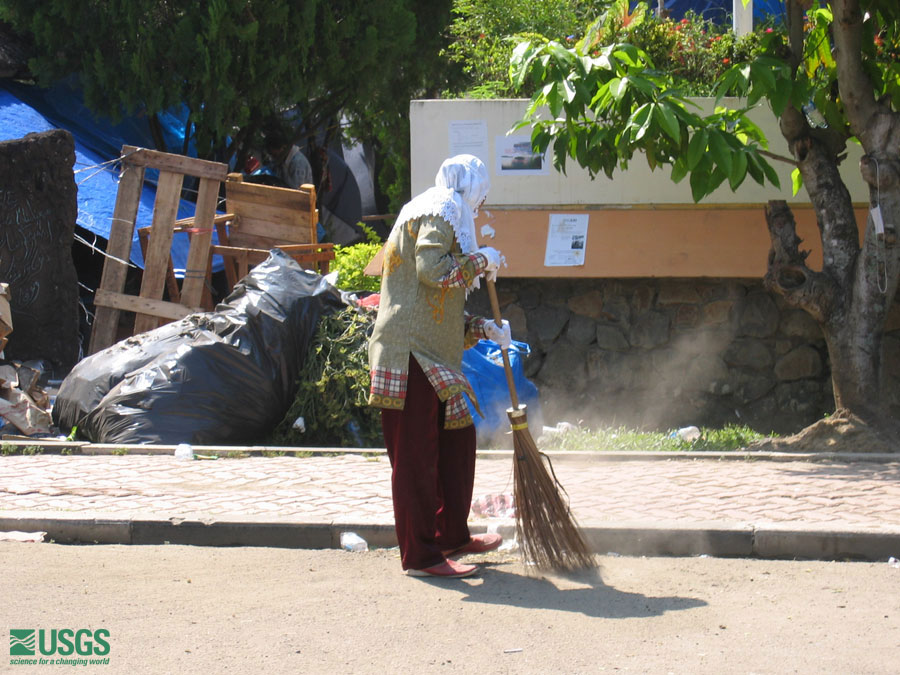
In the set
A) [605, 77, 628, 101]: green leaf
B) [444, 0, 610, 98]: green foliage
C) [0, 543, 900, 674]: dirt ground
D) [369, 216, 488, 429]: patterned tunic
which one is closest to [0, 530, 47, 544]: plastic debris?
[0, 543, 900, 674]: dirt ground

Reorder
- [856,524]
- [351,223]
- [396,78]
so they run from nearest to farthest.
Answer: [856,524] → [396,78] → [351,223]

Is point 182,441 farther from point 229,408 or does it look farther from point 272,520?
point 272,520

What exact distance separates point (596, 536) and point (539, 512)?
641mm

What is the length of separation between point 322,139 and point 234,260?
6.76 meters

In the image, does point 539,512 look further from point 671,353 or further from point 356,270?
point 356,270

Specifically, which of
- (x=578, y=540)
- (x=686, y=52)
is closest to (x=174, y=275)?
(x=686, y=52)

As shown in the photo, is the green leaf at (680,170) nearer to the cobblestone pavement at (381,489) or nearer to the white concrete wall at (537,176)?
the white concrete wall at (537,176)

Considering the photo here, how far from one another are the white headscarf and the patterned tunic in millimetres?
32

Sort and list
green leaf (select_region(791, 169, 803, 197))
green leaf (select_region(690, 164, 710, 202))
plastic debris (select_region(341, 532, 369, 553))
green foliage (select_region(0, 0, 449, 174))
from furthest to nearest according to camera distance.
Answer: green foliage (select_region(0, 0, 449, 174)) → green leaf (select_region(791, 169, 803, 197)) → green leaf (select_region(690, 164, 710, 202)) → plastic debris (select_region(341, 532, 369, 553))

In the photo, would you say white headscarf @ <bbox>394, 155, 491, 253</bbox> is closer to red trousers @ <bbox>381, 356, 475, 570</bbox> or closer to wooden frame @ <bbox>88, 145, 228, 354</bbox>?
red trousers @ <bbox>381, 356, 475, 570</bbox>

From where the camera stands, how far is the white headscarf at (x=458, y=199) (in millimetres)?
4016

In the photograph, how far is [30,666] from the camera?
3148 millimetres

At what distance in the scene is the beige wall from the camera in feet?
25.6

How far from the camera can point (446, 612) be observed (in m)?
3.67
